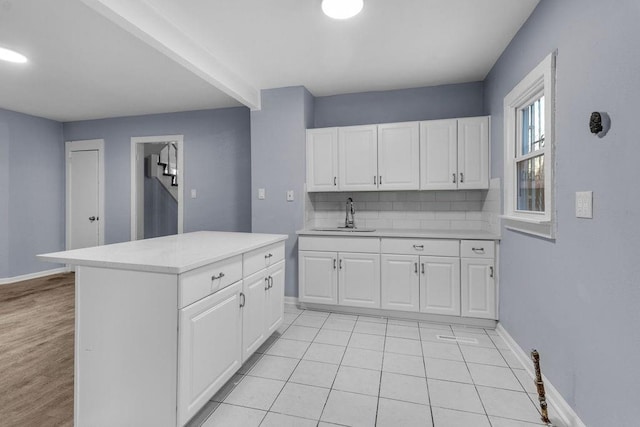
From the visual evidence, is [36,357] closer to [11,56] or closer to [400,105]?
Answer: [11,56]

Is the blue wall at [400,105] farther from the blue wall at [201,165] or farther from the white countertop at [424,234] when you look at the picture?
the white countertop at [424,234]

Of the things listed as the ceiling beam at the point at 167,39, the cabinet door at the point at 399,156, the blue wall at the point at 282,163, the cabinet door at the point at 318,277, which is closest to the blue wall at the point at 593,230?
the cabinet door at the point at 399,156

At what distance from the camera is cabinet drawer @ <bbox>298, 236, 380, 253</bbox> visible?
10.6 feet

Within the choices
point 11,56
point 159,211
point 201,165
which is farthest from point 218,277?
point 159,211

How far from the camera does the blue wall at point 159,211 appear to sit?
582cm

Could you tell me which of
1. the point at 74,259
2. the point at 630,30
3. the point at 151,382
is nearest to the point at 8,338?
the point at 74,259

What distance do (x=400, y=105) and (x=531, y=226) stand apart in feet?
6.96

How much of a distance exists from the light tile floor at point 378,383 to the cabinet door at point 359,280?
15.8 inches

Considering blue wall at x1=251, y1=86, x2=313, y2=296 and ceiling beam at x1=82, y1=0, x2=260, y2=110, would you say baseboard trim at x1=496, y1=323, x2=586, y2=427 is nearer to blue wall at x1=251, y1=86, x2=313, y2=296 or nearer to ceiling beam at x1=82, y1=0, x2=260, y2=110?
blue wall at x1=251, y1=86, x2=313, y2=296

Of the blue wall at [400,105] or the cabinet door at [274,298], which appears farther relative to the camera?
the blue wall at [400,105]

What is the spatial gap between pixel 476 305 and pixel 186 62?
3.29 meters

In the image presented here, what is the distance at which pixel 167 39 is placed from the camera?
7.72ft

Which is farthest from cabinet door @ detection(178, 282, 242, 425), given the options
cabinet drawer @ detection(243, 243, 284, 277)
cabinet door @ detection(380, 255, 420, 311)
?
cabinet door @ detection(380, 255, 420, 311)

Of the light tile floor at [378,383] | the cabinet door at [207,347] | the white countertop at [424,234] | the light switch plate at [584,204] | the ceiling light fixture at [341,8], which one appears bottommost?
the light tile floor at [378,383]
